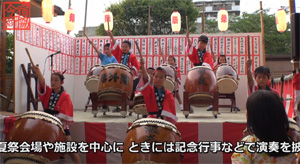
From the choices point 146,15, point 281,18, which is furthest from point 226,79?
point 146,15

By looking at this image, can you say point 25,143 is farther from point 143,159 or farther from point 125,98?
point 125,98

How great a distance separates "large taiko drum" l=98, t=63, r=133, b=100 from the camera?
14.0ft

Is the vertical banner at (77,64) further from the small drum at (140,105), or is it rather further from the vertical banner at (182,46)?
the small drum at (140,105)

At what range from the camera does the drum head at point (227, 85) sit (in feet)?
17.8

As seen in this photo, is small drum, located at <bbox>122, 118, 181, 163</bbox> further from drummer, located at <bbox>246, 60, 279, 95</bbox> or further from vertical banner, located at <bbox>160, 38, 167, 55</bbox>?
vertical banner, located at <bbox>160, 38, 167, 55</bbox>

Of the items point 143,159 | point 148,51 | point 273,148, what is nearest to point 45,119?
point 143,159

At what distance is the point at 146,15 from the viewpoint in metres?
14.3

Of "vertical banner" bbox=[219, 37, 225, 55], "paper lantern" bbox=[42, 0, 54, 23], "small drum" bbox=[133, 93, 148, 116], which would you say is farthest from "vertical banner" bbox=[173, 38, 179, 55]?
"small drum" bbox=[133, 93, 148, 116]

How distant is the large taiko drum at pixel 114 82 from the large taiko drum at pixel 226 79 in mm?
1943

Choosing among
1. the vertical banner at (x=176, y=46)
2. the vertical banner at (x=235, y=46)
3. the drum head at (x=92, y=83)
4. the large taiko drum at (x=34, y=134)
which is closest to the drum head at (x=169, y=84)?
the drum head at (x=92, y=83)

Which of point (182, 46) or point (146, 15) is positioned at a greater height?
point (146, 15)

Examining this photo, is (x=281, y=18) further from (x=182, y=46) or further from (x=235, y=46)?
(x=182, y=46)

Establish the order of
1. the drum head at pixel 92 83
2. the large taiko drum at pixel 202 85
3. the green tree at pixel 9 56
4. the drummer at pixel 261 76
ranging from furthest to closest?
1. the green tree at pixel 9 56
2. the drum head at pixel 92 83
3. the large taiko drum at pixel 202 85
4. the drummer at pixel 261 76

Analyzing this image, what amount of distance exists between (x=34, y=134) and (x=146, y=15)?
1224cm
